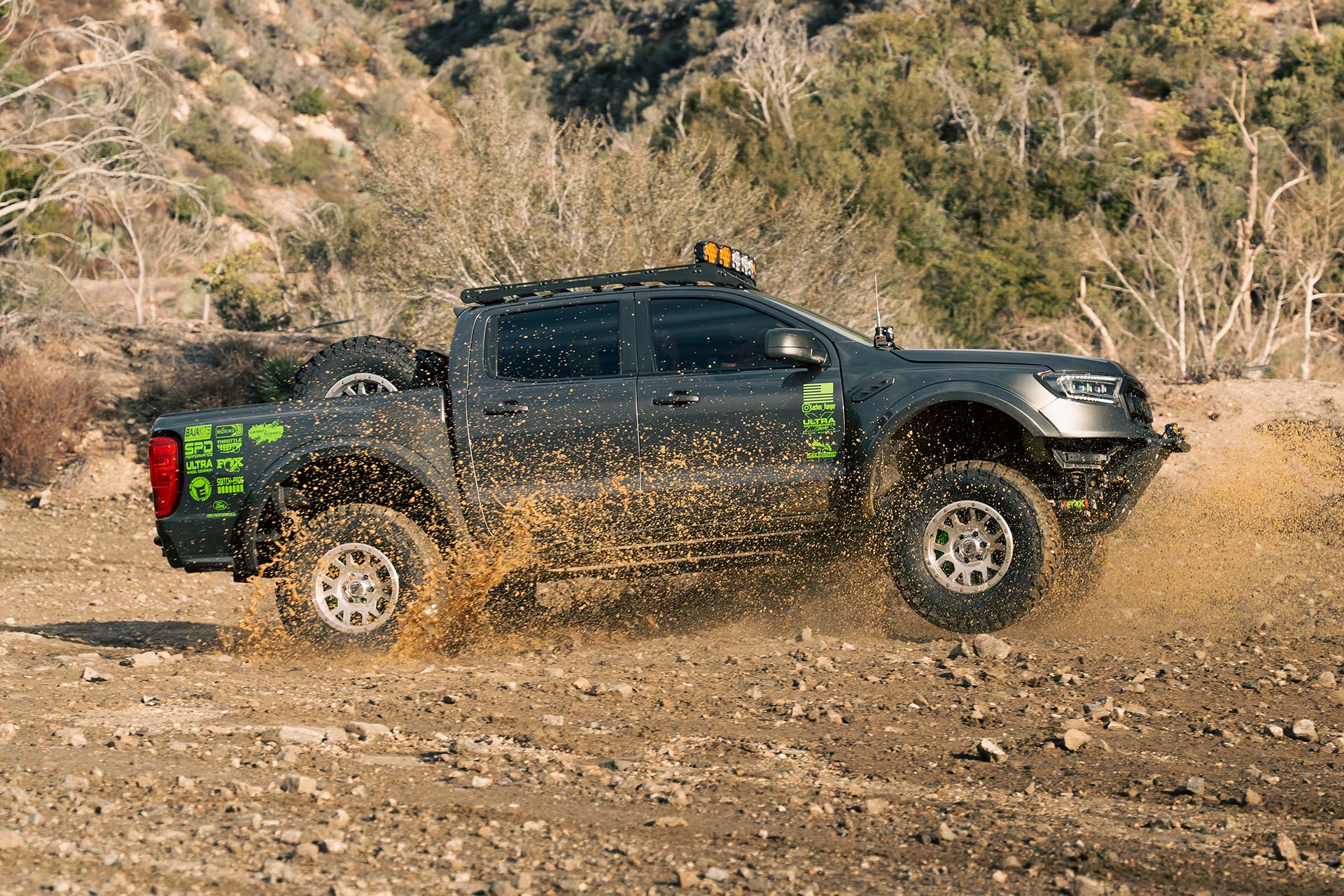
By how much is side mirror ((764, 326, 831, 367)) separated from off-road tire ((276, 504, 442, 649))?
218 centimetres

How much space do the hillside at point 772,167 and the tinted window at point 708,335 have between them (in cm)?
287

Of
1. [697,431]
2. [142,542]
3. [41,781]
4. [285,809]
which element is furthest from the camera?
[142,542]

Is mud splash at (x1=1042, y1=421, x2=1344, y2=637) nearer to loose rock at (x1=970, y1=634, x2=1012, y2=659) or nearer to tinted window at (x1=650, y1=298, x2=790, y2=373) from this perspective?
loose rock at (x1=970, y1=634, x2=1012, y2=659)

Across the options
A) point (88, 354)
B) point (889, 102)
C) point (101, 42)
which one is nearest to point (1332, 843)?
point (88, 354)

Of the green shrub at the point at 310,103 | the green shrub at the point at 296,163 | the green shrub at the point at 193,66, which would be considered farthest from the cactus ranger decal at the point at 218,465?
the green shrub at the point at 310,103

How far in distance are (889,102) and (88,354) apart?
25077 millimetres

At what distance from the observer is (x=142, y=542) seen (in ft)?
45.5

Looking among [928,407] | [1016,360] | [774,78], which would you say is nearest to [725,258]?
[928,407]

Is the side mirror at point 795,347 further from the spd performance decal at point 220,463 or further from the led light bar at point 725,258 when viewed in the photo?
the spd performance decal at point 220,463

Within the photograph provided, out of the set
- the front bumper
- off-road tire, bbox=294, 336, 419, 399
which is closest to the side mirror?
the front bumper

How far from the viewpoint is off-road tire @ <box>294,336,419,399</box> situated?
806 cm

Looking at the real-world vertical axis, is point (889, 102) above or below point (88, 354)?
above

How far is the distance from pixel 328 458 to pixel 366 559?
23.6 inches

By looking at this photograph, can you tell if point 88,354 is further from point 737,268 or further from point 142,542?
point 737,268
